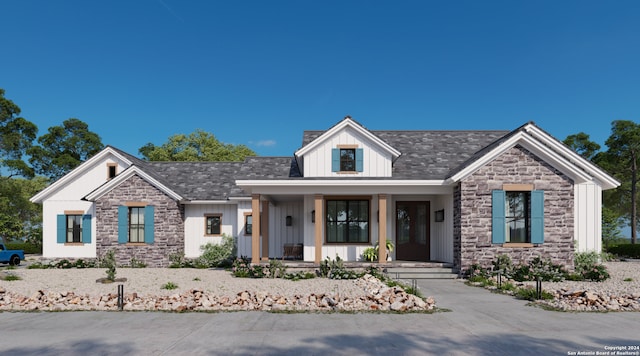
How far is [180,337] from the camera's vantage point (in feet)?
22.2

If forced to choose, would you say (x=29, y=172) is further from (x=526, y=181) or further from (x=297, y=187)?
(x=526, y=181)

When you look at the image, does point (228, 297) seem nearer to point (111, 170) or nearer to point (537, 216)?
point (537, 216)

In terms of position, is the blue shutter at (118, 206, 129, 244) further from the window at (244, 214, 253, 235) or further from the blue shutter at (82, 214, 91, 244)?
the window at (244, 214, 253, 235)

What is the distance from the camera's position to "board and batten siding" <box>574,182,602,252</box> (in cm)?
1588

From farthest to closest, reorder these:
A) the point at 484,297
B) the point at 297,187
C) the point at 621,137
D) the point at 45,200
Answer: the point at 621,137
the point at 45,200
the point at 297,187
the point at 484,297

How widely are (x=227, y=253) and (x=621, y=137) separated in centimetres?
3357

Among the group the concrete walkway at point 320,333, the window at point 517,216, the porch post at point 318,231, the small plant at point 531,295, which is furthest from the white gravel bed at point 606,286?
the porch post at point 318,231

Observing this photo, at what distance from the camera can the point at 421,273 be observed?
15.1 metres

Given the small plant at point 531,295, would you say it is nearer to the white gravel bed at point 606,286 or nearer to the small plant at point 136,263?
the white gravel bed at point 606,286

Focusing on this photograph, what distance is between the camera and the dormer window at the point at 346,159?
666 inches

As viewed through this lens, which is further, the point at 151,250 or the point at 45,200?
the point at 45,200

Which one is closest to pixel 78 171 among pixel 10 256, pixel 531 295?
pixel 10 256

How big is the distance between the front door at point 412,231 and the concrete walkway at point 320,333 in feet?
28.6

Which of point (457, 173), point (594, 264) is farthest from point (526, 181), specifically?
point (594, 264)
